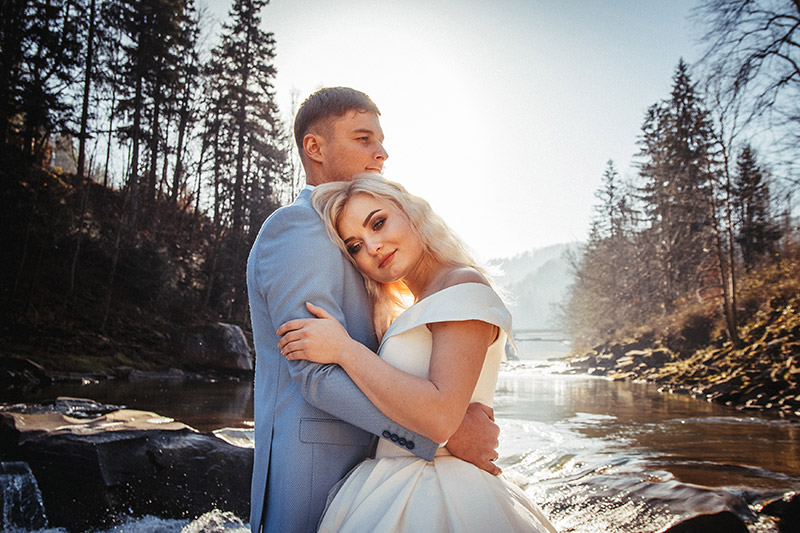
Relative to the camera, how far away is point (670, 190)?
29.0m

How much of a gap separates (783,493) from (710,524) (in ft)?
4.00

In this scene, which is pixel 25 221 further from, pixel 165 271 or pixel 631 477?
pixel 631 477

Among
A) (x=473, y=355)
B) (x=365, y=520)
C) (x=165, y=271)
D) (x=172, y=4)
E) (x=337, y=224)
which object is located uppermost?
(x=172, y=4)

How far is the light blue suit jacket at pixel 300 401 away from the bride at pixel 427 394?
5 centimetres

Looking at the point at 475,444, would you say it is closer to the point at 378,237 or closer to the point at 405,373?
the point at 405,373

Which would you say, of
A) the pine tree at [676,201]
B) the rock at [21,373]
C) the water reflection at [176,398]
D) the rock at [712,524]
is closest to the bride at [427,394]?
the rock at [712,524]

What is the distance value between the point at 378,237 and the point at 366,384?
69cm

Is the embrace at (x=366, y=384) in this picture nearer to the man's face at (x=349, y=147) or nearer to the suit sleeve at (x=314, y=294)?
the suit sleeve at (x=314, y=294)

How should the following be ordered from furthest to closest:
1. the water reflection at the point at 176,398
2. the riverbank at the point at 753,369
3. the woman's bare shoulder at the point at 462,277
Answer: the riverbank at the point at 753,369, the water reflection at the point at 176,398, the woman's bare shoulder at the point at 462,277

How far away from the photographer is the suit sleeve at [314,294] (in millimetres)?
1726

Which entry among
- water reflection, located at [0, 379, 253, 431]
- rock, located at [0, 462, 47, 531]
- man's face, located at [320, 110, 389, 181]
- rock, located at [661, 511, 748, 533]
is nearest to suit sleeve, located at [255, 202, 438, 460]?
man's face, located at [320, 110, 389, 181]

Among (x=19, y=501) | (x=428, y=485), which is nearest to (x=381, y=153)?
(x=428, y=485)

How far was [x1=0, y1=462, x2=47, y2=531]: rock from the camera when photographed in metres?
4.31

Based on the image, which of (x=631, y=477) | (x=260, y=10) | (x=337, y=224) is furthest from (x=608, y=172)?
(x=337, y=224)
